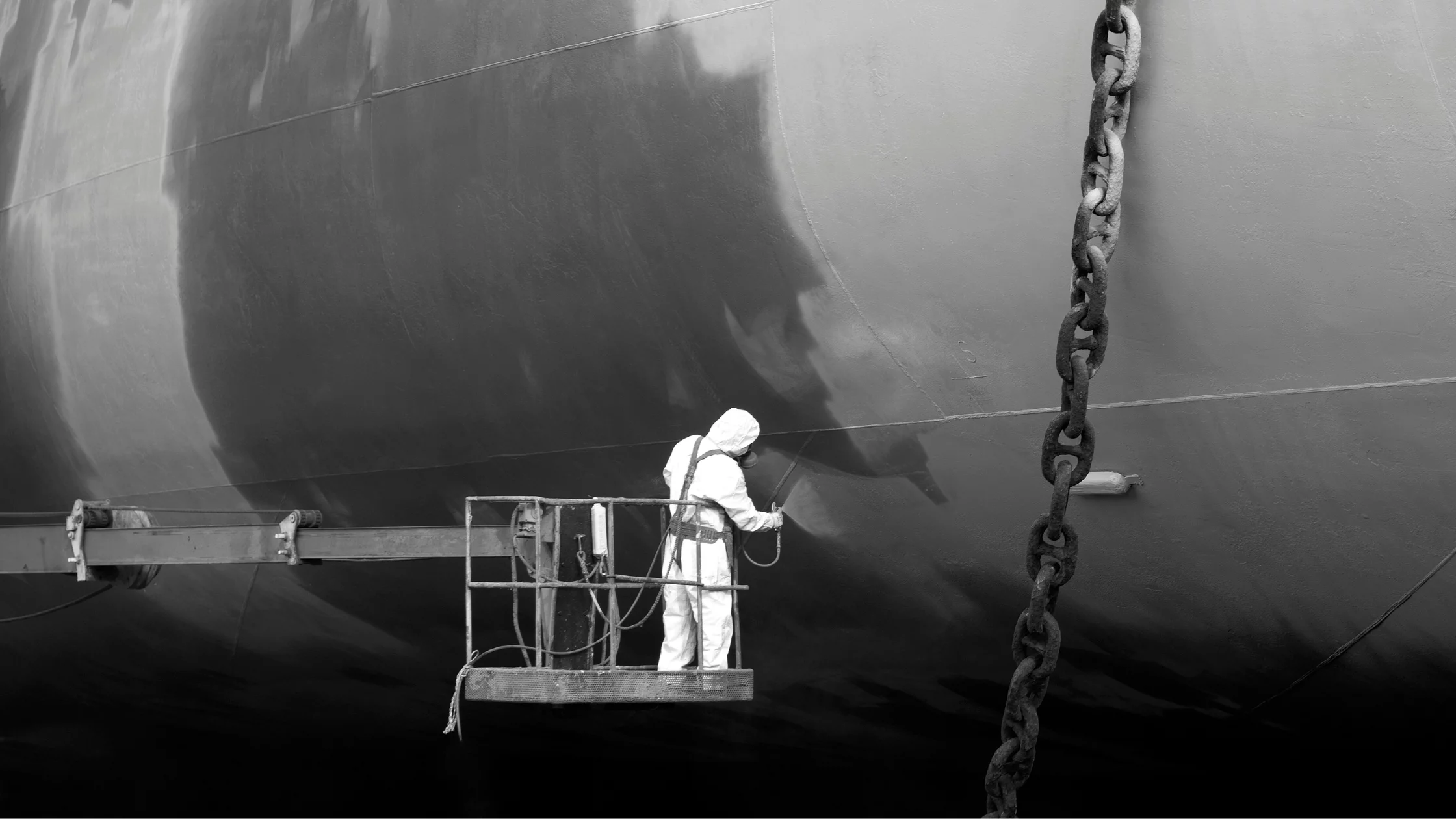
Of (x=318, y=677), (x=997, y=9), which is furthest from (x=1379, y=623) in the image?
(x=318, y=677)

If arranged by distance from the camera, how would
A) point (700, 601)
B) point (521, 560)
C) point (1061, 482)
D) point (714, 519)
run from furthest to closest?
point (521, 560) < point (714, 519) < point (700, 601) < point (1061, 482)

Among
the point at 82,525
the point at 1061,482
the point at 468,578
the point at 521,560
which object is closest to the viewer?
the point at 1061,482

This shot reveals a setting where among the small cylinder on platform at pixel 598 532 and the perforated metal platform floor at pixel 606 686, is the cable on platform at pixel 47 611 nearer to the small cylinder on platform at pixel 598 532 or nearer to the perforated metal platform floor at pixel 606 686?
the small cylinder on platform at pixel 598 532

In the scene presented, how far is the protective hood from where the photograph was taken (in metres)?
5.57

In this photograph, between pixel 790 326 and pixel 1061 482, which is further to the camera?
pixel 790 326

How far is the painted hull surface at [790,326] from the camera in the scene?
4.68 meters

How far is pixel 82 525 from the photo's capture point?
632 cm

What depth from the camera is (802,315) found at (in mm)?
5488

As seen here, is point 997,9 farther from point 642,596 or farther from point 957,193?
point 642,596

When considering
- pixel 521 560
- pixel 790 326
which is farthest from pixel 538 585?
pixel 790 326

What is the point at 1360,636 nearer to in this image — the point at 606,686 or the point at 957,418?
the point at 957,418

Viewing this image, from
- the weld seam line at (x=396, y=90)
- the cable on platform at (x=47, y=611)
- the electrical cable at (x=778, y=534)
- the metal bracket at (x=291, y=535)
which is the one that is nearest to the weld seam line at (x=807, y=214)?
the weld seam line at (x=396, y=90)

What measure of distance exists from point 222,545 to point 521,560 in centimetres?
141

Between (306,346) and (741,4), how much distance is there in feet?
8.70
